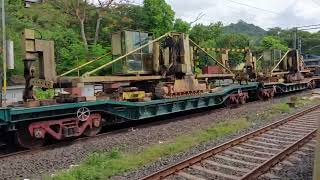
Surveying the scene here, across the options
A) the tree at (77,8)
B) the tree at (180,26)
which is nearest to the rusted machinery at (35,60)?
the tree at (77,8)

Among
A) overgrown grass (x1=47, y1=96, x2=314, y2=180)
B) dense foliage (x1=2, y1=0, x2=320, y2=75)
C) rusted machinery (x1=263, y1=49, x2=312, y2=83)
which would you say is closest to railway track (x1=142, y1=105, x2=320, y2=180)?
overgrown grass (x1=47, y1=96, x2=314, y2=180)

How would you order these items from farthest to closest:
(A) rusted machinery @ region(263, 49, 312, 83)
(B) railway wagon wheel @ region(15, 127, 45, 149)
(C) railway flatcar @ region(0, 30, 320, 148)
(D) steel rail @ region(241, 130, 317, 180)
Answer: (A) rusted machinery @ region(263, 49, 312, 83) < (C) railway flatcar @ region(0, 30, 320, 148) < (B) railway wagon wheel @ region(15, 127, 45, 149) < (D) steel rail @ region(241, 130, 317, 180)

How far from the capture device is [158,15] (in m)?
37.3

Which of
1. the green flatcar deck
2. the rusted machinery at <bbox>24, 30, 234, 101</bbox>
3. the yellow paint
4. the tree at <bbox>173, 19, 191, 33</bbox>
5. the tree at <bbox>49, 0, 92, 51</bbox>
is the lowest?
the green flatcar deck

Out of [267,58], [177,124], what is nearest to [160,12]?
[267,58]

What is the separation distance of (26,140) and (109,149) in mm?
2113

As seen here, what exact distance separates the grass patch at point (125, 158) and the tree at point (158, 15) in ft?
85.8

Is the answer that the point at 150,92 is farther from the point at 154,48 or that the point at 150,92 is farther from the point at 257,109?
the point at 257,109

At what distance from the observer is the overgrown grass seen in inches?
313

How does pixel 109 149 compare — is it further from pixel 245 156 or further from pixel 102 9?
pixel 102 9

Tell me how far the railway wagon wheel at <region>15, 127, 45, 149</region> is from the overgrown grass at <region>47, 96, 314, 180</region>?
6.67ft

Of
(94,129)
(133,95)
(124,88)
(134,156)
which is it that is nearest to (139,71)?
(124,88)

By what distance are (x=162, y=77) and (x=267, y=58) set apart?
1379 centimetres

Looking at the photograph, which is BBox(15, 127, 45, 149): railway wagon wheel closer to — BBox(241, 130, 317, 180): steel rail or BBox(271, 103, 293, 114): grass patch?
BBox(241, 130, 317, 180): steel rail
